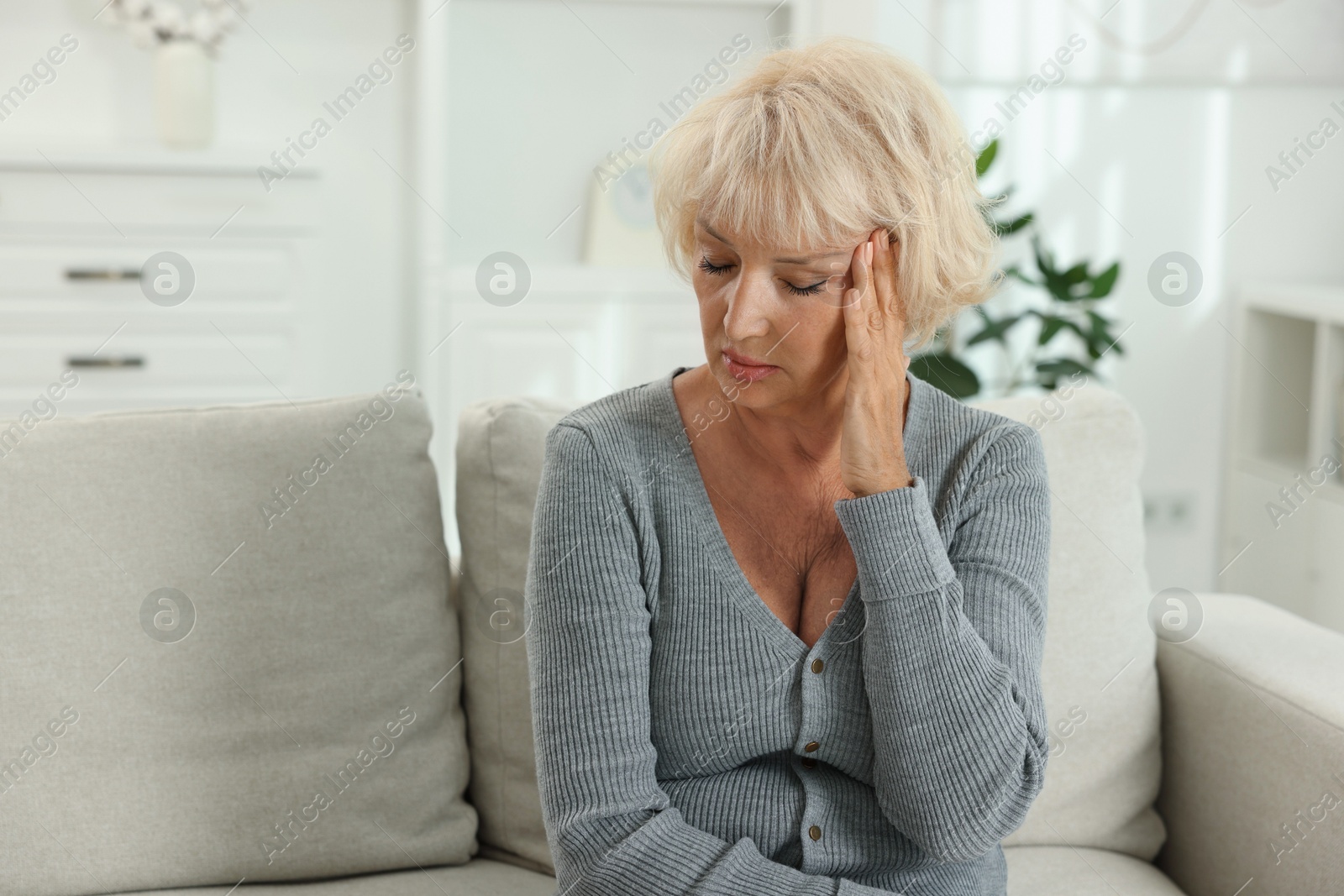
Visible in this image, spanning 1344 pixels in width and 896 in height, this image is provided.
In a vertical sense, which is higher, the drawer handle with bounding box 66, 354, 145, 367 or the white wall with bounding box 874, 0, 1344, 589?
the white wall with bounding box 874, 0, 1344, 589

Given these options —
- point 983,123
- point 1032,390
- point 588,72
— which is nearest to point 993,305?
point 1032,390

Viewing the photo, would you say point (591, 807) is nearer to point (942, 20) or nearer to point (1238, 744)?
point (1238, 744)

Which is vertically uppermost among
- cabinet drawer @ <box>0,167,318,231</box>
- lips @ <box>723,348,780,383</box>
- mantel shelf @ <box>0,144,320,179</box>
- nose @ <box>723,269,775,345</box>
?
mantel shelf @ <box>0,144,320,179</box>

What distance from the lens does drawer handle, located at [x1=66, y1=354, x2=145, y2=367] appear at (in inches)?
113

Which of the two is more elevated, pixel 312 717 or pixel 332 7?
pixel 332 7

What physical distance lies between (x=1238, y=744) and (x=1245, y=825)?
3.6 inches

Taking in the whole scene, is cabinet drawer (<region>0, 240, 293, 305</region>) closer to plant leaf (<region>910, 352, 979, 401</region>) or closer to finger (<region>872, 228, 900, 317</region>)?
plant leaf (<region>910, 352, 979, 401</region>)

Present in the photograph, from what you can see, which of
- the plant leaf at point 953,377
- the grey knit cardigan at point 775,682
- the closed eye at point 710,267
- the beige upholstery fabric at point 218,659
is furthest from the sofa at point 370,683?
the plant leaf at point 953,377

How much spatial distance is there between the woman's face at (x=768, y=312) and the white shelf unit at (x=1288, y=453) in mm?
2051

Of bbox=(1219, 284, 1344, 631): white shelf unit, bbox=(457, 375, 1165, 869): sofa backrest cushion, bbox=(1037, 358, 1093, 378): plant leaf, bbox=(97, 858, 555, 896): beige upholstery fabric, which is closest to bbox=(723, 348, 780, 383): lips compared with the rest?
bbox=(457, 375, 1165, 869): sofa backrest cushion

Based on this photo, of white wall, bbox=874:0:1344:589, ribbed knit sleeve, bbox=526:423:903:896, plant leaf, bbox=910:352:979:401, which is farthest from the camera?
white wall, bbox=874:0:1344:589

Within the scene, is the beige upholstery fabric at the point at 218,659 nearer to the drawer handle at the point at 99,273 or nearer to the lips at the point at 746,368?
the lips at the point at 746,368

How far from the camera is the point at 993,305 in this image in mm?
3203

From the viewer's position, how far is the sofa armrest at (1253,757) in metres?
1.29
